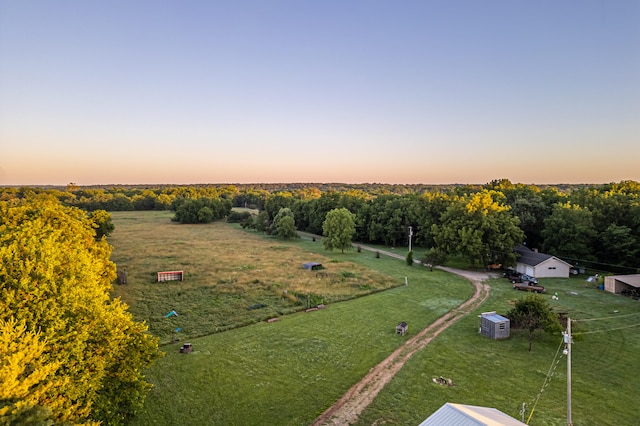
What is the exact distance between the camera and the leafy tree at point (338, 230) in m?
67.0

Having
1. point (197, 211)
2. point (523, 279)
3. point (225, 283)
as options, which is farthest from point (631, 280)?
point (197, 211)

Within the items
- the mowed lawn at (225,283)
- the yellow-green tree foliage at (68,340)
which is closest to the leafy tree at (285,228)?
the mowed lawn at (225,283)

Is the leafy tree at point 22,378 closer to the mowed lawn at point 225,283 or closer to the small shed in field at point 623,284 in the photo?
the mowed lawn at point 225,283

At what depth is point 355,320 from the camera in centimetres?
3091

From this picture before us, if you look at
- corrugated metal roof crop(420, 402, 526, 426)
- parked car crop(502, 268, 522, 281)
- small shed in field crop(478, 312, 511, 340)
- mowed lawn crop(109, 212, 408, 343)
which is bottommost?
mowed lawn crop(109, 212, 408, 343)

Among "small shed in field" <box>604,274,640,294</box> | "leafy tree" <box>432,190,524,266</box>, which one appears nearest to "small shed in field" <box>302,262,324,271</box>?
"leafy tree" <box>432,190,524,266</box>

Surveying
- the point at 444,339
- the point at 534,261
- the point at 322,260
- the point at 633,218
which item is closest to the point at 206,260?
the point at 322,260

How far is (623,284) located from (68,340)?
156 ft

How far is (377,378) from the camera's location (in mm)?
20844

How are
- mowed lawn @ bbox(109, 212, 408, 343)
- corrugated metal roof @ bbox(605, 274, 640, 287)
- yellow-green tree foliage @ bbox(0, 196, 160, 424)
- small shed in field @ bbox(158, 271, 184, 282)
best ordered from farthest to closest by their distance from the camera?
1. small shed in field @ bbox(158, 271, 184, 282)
2. corrugated metal roof @ bbox(605, 274, 640, 287)
3. mowed lawn @ bbox(109, 212, 408, 343)
4. yellow-green tree foliage @ bbox(0, 196, 160, 424)

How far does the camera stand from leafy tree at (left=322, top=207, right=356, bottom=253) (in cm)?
6701

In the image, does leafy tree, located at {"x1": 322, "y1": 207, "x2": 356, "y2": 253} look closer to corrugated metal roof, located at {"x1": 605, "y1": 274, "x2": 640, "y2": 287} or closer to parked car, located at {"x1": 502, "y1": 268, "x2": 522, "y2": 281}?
parked car, located at {"x1": 502, "y1": 268, "x2": 522, "y2": 281}

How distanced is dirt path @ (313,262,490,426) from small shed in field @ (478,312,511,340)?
3.05 m

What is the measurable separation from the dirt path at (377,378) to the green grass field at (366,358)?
1.54ft
